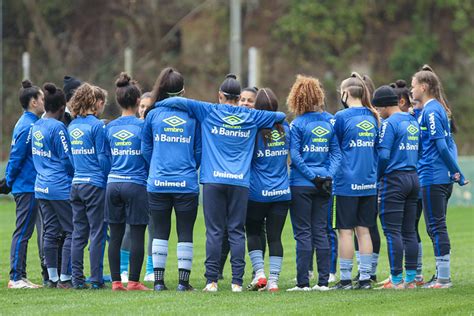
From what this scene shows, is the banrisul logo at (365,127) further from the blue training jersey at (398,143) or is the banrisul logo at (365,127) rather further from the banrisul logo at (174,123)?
the banrisul logo at (174,123)

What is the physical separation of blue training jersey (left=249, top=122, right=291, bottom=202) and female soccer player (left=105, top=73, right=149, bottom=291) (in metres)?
1.16

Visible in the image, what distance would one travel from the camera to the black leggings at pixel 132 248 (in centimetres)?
1080

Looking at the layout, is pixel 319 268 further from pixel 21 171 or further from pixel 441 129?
pixel 21 171

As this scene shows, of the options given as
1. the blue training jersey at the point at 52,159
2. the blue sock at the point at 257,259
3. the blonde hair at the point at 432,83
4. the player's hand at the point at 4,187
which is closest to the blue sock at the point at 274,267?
the blue sock at the point at 257,259

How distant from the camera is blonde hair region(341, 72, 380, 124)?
1103 cm

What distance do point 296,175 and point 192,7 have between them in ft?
114

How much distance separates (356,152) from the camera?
10969 millimetres

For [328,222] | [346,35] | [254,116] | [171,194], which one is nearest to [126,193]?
[171,194]

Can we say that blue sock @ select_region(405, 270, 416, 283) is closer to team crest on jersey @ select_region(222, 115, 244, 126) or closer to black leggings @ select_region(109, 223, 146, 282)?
team crest on jersey @ select_region(222, 115, 244, 126)

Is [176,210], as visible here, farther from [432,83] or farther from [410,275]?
[432,83]

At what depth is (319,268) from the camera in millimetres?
10891

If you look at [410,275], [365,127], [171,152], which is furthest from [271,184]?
[410,275]

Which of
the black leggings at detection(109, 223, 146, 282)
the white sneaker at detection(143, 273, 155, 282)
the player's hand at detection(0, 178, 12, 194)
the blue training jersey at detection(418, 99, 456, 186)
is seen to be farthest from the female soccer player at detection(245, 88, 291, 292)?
the player's hand at detection(0, 178, 12, 194)

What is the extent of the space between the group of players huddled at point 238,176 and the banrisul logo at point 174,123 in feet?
0.07
